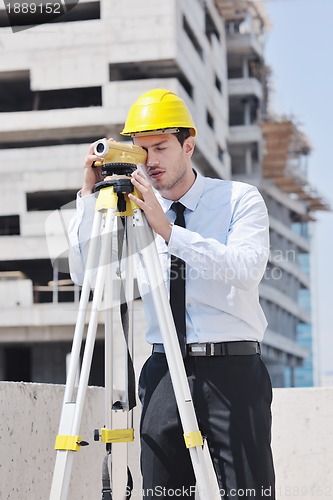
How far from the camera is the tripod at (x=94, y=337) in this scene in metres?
2.64

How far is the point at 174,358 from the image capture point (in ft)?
8.98

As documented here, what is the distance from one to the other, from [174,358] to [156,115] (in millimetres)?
810

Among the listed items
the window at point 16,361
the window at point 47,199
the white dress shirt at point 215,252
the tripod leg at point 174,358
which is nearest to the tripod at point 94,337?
the tripod leg at point 174,358

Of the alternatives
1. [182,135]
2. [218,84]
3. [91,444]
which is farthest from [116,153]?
[218,84]

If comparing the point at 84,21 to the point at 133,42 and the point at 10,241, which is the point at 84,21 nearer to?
the point at 133,42

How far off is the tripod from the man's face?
6.3 inches

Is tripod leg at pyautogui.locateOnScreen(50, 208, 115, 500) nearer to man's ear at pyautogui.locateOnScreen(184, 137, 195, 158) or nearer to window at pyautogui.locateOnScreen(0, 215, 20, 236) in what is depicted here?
man's ear at pyautogui.locateOnScreen(184, 137, 195, 158)

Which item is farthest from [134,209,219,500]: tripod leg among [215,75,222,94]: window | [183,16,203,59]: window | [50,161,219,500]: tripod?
[215,75,222,94]: window

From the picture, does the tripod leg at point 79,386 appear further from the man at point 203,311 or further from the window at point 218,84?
the window at point 218,84

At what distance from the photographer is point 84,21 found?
37.1 meters

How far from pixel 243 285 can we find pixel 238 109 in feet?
169

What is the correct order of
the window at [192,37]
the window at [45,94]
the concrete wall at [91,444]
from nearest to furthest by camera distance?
the concrete wall at [91,444]
the window at [45,94]
the window at [192,37]

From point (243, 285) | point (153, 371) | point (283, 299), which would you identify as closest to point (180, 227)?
point (243, 285)

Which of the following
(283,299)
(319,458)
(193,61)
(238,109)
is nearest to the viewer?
(319,458)
